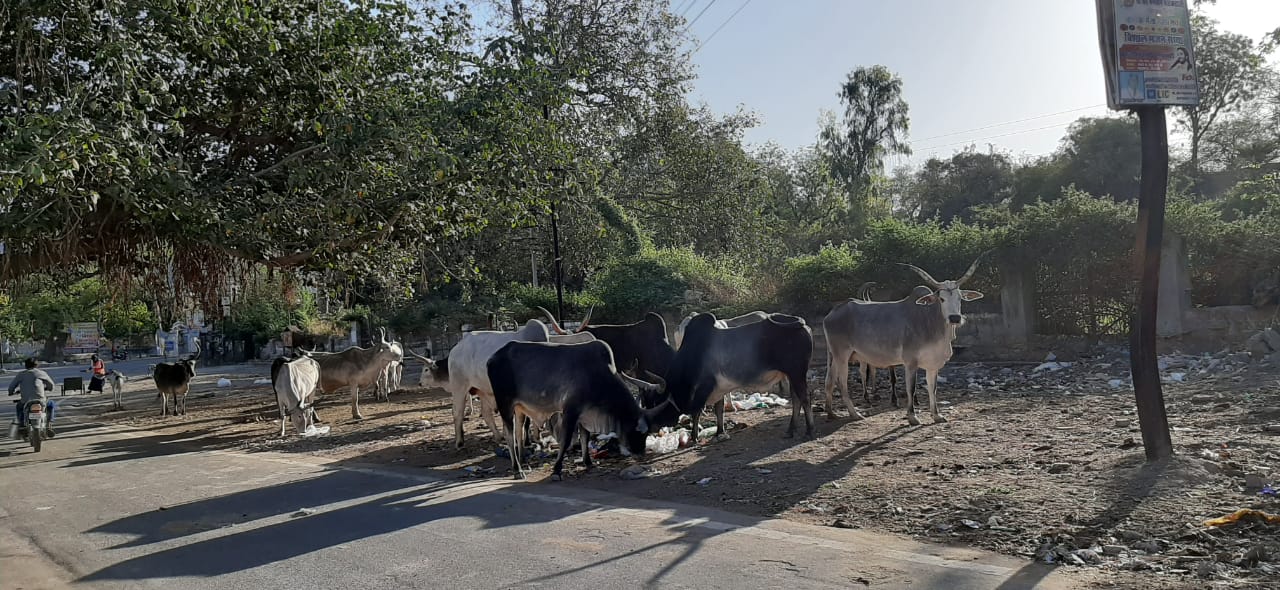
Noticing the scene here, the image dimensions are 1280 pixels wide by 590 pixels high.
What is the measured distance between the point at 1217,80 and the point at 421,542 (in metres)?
31.6

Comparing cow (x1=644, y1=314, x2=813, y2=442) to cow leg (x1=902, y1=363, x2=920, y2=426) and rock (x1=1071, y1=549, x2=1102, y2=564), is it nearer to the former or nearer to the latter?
cow leg (x1=902, y1=363, x2=920, y2=426)

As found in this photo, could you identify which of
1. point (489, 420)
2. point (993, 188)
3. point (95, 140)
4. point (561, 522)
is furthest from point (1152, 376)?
point (993, 188)

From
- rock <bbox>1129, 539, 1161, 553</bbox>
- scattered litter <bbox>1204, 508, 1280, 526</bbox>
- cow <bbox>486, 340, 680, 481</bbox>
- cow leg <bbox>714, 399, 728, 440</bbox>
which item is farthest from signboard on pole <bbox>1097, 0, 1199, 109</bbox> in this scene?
cow leg <bbox>714, 399, 728, 440</bbox>

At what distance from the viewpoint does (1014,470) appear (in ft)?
24.5

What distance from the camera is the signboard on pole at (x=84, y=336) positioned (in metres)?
63.8

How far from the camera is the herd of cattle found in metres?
9.20

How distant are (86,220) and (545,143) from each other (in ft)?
20.0

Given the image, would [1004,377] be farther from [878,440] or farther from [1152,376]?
[1152,376]

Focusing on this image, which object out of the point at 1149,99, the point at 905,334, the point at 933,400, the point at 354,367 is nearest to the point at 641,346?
the point at 905,334

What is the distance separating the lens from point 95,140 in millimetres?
8766

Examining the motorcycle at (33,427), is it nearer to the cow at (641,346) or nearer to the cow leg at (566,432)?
the cow at (641,346)

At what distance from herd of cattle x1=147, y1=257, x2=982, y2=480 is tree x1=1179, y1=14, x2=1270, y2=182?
2126cm

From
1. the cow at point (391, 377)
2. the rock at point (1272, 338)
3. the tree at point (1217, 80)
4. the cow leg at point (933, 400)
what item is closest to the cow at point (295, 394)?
the cow at point (391, 377)

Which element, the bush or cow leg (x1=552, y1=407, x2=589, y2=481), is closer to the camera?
cow leg (x1=552, y1=407, x2=589, y2=481)
